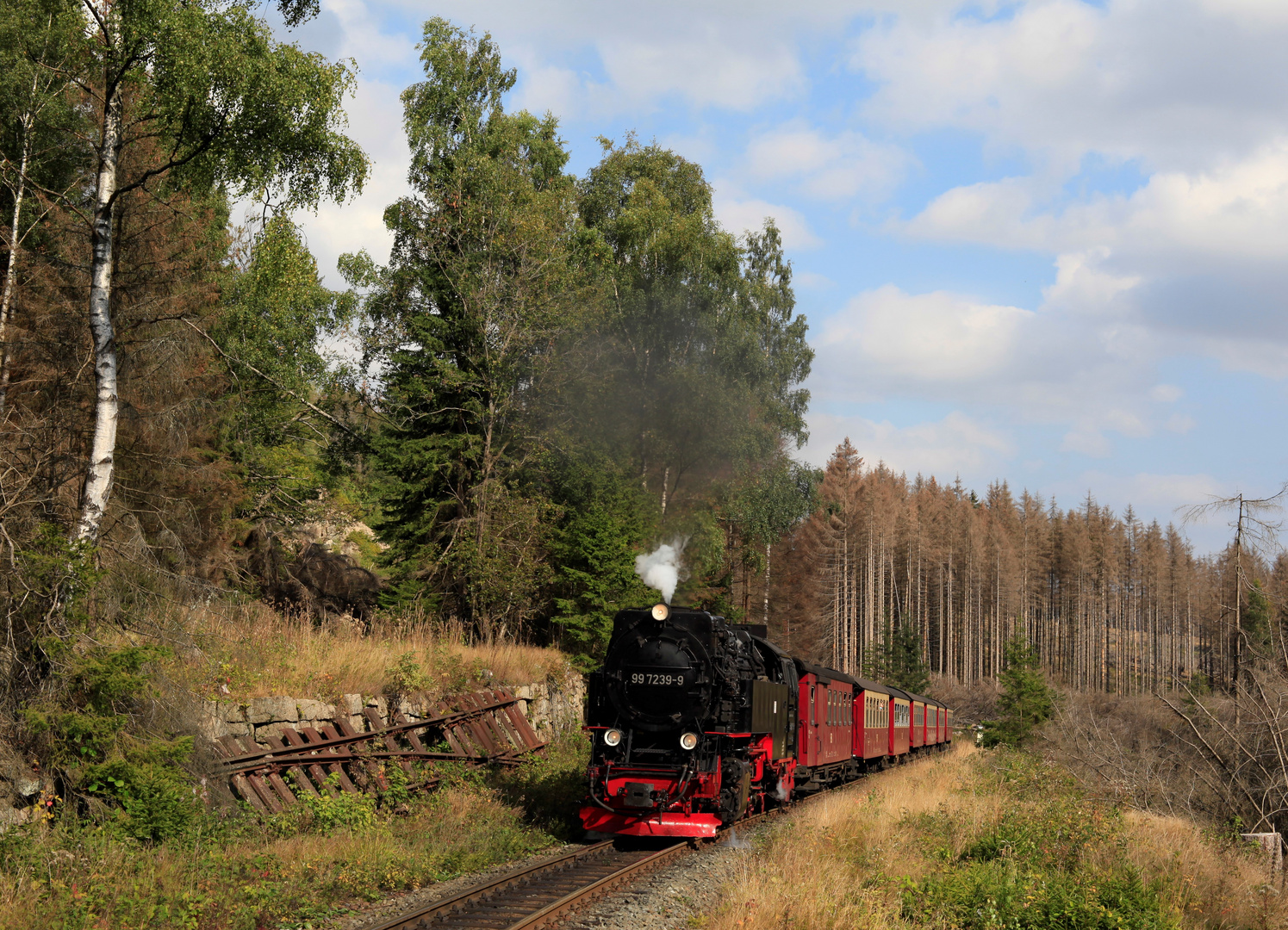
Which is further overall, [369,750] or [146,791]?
[369,750]

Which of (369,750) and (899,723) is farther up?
(369,750)

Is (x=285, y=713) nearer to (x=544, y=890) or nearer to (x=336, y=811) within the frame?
(x=336, y=811)

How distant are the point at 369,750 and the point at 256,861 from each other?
389 cm

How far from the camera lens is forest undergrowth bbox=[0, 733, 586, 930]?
7.27 metres

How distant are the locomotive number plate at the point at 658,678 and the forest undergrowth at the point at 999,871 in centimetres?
234

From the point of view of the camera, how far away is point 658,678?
12570mm

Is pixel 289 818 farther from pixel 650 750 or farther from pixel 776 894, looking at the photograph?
pixel 776 894

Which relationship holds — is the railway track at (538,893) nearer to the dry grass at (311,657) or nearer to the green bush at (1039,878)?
the green bush at (1039,878)

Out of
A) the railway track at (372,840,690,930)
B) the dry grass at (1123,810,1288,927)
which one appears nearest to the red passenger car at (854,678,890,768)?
the dry grass at (1123,810,1288,927)

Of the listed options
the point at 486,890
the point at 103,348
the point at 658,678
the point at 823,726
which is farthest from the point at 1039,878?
the point at 103,348

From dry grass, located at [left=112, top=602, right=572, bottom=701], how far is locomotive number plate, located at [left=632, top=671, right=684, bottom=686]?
13.7ft

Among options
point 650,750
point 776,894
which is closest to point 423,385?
point 650,750

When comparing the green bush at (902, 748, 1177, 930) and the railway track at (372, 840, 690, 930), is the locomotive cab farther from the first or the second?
the green bush at (902, 748, 1177, 930)

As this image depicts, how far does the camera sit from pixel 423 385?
2459 centimetres
